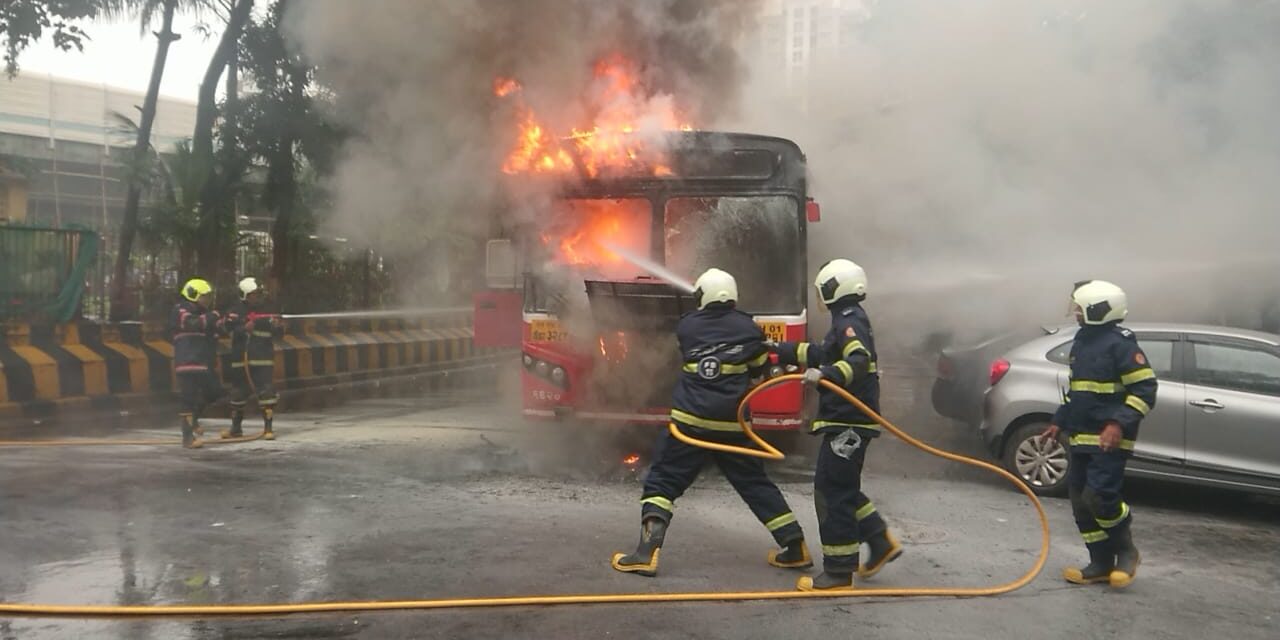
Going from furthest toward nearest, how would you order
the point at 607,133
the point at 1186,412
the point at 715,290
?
the point at 607,133
the point at 1186,412
the point at 715,290

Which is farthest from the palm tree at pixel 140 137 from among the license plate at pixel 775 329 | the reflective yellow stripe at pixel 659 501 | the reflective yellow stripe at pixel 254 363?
the reflective yellow stripe at pixel 659 501

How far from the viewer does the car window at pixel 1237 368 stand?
22.0 feet

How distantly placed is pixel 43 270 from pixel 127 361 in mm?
1447

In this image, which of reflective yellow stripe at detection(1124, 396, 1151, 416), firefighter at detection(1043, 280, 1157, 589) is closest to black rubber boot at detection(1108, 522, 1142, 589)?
firefighter at detection(1043, 280, 1157, 589)

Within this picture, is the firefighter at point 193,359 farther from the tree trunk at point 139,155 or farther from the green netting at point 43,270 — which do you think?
the tree trunk at point 139,155

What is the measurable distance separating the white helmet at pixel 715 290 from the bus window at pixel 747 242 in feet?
8.54

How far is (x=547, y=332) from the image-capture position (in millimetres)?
8047

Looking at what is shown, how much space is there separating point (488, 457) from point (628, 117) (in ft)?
10.2

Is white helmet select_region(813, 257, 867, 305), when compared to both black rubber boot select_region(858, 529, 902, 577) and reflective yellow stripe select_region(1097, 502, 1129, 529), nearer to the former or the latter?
black rubber boot select_region(858, 529, 902, 577)

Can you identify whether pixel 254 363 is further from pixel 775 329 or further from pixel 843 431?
pixel 843 431

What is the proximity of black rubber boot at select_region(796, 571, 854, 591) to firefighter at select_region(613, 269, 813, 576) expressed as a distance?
0.31 meters

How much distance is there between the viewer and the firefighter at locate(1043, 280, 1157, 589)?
16.1 feet

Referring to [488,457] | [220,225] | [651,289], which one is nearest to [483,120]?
[651,289]

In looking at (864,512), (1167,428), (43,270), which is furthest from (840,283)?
(43,270)
